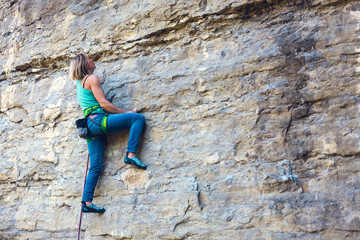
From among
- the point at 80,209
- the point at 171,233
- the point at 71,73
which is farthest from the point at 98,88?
the point at 171,233

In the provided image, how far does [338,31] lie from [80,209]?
365 centimetres

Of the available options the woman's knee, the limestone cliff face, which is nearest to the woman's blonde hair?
the limestone cliff face

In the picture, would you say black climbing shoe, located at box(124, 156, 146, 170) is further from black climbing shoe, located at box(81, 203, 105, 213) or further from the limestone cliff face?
black climbing shoe, located at box(81, 203, 105, 213)

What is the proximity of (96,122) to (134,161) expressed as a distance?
643 millimetres

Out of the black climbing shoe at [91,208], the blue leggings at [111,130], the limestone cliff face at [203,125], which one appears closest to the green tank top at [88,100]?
the blue leggings at [111,130]

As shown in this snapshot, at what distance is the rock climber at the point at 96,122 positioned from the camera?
3.89 m

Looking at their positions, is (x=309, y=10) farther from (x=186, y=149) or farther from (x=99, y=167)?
(x=99, y=167)

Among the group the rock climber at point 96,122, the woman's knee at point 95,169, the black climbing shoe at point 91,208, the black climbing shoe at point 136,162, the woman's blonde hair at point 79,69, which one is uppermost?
the woman's blonde hair at point 79,69

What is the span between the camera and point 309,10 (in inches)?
145

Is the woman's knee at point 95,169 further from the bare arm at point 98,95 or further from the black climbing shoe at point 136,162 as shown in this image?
the bare arm at point 98,95

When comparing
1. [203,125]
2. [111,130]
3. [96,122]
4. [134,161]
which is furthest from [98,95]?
[203,125]

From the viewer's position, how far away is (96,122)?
3.90m

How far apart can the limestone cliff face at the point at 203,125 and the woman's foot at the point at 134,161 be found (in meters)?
0.12

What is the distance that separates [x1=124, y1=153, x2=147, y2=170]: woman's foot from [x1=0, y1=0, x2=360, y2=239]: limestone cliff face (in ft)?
0.39
